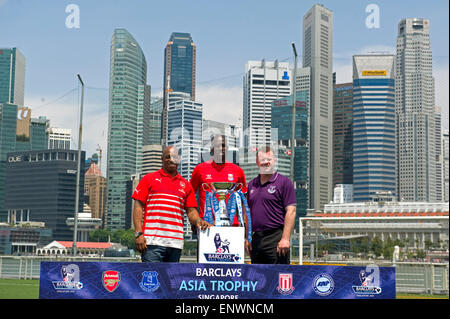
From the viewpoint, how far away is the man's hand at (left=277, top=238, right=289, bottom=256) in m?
6.60

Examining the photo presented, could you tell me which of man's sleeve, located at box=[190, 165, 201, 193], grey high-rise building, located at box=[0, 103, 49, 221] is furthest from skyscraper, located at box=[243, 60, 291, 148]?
man's sleeve, located at box=[190, 165, 201, 193]

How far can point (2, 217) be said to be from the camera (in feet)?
586

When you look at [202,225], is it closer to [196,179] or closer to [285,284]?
[196,179]

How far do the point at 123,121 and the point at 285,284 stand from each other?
16803cm

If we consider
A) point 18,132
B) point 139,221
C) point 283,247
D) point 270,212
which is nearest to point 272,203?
point 270,212

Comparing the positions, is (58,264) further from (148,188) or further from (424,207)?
(424,207)

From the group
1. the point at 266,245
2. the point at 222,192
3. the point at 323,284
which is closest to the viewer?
the point at 323,284

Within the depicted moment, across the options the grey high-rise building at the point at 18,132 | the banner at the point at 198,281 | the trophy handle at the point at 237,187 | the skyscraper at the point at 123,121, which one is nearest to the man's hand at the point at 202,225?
the trophy handle at the point at 237,187

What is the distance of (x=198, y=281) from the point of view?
16.9ft

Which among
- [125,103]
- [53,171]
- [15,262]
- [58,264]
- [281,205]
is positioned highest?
[125,103]

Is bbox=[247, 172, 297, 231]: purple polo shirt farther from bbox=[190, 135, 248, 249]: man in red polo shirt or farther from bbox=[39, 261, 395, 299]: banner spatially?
bbox=[39, 261, 395, 299]: banner
